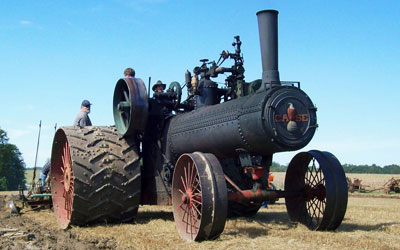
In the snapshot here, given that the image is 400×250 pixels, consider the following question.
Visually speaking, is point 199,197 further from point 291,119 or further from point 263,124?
point 291,119

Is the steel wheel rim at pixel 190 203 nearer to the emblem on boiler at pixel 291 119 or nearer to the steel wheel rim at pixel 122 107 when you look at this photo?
the emblem on boiler at pixel 291 119

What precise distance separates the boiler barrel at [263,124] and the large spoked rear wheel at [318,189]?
2.60 feet

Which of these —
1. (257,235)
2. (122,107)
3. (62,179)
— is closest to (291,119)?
(257,235)

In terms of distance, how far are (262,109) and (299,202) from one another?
8.05 ft

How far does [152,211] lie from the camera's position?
9906 mm

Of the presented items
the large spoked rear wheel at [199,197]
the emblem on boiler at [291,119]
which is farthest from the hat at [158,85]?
the emblem on boiler at [291,119]

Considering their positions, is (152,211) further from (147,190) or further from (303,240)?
(303,240)

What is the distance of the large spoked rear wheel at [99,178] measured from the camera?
7.19 meters

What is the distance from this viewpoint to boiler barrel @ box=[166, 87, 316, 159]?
5746 millimetres

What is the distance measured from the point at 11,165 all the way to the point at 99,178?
151 ft

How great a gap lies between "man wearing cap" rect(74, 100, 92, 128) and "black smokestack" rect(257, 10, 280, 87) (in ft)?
14.0

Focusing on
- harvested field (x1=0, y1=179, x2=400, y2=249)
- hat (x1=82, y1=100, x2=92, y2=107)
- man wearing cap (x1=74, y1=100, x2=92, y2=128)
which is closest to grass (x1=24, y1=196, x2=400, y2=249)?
harvested field (x1=0, y1=179, x2=400, y2=249)

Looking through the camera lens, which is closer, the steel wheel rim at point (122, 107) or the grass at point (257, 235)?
the grass at point (257, 235)

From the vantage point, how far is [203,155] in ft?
19.7
